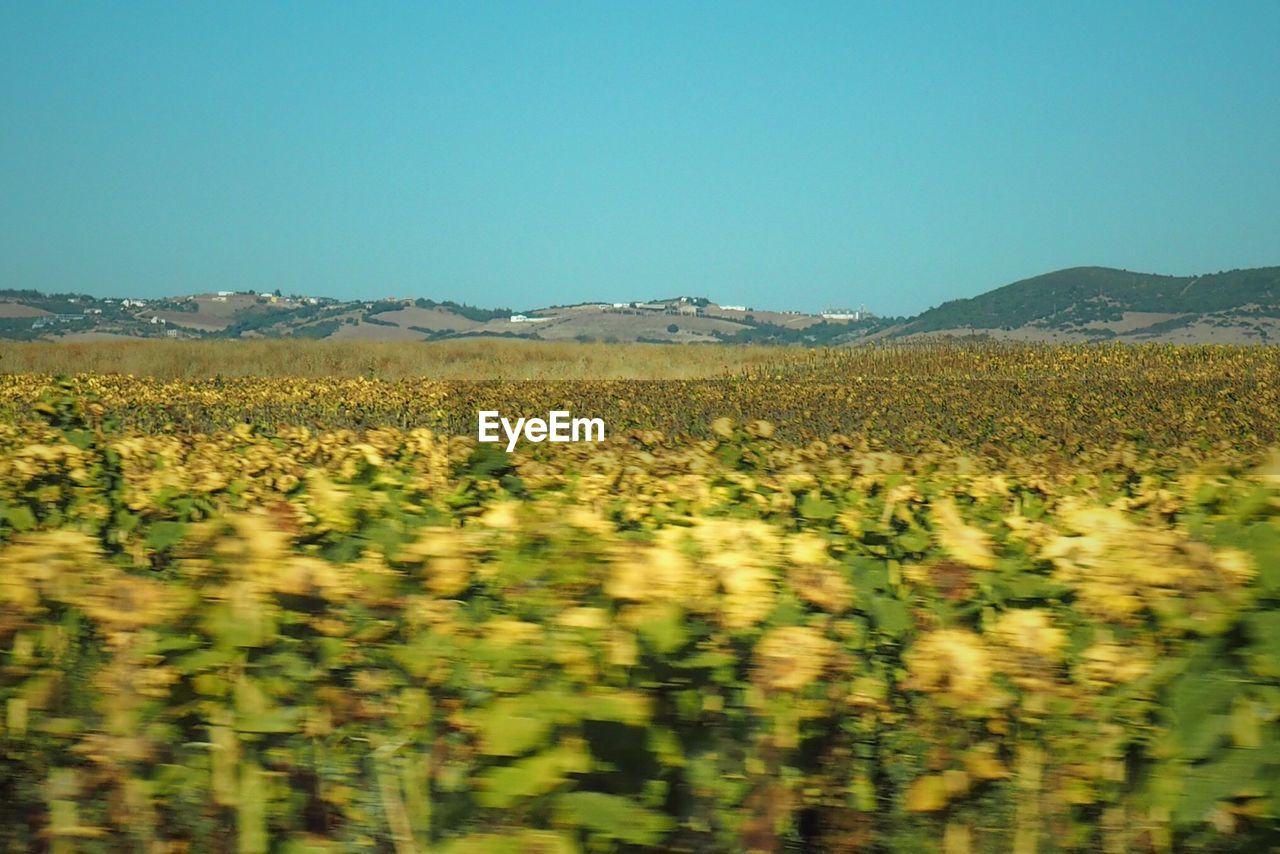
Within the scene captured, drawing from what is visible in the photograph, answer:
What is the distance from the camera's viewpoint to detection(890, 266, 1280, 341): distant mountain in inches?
5271

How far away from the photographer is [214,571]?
225 cm

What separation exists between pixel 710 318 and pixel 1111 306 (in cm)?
5660

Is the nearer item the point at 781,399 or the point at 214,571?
the point at 214,571

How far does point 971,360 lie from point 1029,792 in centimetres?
4668

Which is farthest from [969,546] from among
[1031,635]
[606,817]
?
[606,817]

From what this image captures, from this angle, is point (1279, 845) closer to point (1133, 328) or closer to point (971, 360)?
point (971, 360)

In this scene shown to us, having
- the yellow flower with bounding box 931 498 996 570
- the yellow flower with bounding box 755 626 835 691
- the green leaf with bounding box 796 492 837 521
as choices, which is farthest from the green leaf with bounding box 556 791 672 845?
the green leaf with bounding box 796 492 837 521

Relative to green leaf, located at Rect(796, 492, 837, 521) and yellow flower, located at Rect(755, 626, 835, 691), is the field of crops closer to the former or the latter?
yellow flower, located at Rect(755, 626, 835, 691)

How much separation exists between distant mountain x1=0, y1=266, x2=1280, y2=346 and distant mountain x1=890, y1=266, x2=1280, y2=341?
253 mm

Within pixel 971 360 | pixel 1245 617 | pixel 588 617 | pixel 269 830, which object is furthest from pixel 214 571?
pixel 971 360

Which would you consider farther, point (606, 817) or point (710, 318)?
point (710, 318)

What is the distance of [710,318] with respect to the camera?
13650cm

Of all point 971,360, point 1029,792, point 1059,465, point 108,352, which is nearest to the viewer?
point 1029,792

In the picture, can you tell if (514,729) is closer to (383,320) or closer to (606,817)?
(606,817)
